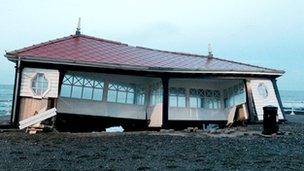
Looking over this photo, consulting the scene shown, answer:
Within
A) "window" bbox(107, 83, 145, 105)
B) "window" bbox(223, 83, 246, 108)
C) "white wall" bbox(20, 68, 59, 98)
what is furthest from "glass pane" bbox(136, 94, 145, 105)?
"white wall" bbox(20, 68, 59, 98)

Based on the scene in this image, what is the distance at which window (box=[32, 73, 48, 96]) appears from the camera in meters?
18.7

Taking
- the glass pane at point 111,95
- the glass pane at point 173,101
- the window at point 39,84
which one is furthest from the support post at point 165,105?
the window at point 39,84

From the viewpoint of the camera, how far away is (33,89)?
18.7m

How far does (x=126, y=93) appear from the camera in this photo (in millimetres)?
21875

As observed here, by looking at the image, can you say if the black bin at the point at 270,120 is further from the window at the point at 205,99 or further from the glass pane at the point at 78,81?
the glass pane at the point at 78,81

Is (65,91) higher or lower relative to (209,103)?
higher

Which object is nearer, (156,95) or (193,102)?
(156,95)

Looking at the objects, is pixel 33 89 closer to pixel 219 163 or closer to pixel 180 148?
pixel 180 148

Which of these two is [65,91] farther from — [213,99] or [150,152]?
[150,152]

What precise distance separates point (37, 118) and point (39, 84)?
210 centimetres

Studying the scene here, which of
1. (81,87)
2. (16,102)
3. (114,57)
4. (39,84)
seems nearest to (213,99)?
(114,57)

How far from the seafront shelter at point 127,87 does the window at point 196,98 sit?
0.05 metres

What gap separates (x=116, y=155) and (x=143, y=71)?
9302 mm

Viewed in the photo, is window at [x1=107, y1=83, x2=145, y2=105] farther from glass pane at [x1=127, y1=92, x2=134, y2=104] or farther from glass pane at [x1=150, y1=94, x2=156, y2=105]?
glass pane at [x1=150, y1=94, x2=156, y2=105]
